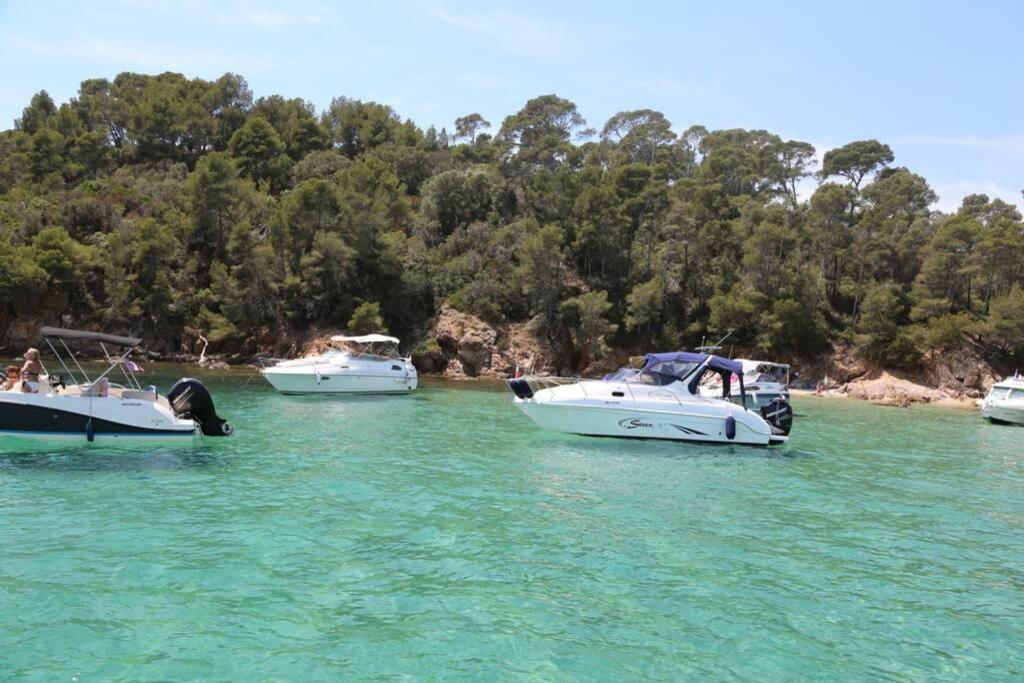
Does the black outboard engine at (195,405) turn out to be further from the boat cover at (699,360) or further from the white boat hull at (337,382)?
the white boat hull at (337,382)

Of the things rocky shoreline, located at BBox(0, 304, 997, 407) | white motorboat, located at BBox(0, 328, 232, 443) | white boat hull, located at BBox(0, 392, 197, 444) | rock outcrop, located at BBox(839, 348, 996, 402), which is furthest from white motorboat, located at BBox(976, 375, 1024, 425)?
white boat hull, located at BBox(0, 392, 197, 444)

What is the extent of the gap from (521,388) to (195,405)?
953cm

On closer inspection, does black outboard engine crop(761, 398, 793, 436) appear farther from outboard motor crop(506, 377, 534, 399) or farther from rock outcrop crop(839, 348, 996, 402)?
rock outcrop crop(839, 348, 996, 402)

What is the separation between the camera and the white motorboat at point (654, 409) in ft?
68.9

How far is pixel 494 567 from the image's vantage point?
9.98 metres

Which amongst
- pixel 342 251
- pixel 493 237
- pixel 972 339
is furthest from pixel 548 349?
pixel 972 339

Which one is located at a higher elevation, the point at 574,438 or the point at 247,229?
the point at 247,229

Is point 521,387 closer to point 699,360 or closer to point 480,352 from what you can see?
point 699,360

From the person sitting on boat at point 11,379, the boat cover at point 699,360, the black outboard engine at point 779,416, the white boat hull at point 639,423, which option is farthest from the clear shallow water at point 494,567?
the boat cover at point 699,360

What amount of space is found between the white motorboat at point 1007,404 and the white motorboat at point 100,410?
36.7 meters

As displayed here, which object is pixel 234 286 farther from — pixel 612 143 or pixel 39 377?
pixel 612 143

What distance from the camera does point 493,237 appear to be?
63.2 meters

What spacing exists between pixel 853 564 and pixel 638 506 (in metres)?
4.14

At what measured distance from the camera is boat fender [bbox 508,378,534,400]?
21.7 meters
